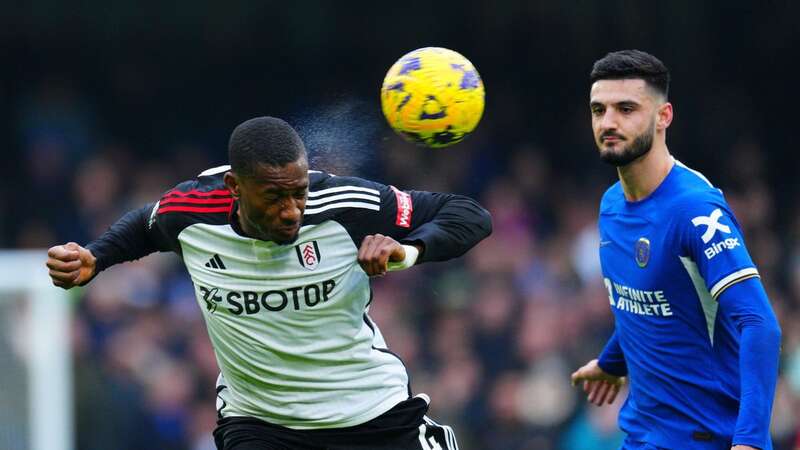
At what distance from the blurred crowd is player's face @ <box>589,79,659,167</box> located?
4.28 metres

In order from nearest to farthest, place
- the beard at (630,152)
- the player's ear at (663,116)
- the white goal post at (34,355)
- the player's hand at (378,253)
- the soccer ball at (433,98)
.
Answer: the player's hand at (378,253) → the beard at (630,152) → the player's ear at (663,116) → the soccer ball at (433,98) → the white goal post at (34,355)

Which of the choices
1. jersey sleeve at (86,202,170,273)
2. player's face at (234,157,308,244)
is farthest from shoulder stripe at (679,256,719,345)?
jersey sleeve at (86,202,170,273)

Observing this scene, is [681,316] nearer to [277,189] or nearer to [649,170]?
[649,170]

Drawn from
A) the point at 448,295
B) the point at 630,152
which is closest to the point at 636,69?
the point at 630,152

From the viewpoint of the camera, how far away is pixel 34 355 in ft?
28.7

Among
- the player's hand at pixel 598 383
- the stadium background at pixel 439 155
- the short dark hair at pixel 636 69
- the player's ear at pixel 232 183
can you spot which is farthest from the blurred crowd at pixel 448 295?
the player's ear at pixel 232 183

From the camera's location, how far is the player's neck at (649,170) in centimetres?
518

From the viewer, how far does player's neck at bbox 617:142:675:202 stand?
518 centimetres

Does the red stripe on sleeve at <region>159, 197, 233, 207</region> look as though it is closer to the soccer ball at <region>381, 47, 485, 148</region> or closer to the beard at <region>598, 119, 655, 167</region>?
the soccer ball at <region>381, 47, 485, 148</region>

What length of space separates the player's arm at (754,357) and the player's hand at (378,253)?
1.19 meters

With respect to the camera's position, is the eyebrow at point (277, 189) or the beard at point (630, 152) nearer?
the eyebrow at point (277, 189)

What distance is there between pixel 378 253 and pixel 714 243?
48.8 inches

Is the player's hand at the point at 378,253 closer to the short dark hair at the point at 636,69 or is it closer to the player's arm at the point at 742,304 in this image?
the player's arm at the point at 742,304

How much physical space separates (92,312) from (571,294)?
12.7ft
